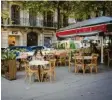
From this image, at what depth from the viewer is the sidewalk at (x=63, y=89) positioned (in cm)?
791

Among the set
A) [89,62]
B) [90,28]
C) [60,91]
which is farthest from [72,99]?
[90,28]

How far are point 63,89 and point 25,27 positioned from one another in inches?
1091

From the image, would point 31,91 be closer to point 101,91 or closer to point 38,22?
point 101,91

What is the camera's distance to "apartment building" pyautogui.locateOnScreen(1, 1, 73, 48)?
34.5 meters

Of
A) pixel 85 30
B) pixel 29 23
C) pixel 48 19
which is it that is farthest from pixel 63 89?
pixel 48 19

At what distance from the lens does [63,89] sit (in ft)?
29.5

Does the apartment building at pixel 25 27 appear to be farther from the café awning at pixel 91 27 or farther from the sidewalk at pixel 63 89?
the sidewalk at pixel 63 89

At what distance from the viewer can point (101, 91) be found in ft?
28.0

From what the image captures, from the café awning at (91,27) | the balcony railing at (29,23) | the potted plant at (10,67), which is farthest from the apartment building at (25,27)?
the potted plant at (10,67)

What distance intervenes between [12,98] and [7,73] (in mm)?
3928

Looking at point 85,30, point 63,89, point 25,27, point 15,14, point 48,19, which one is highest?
point 15,14

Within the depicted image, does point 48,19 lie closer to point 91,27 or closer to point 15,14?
point 15,14

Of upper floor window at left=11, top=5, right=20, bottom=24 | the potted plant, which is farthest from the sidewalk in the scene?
upper floor window at left=11, top=5, right=20, bottom=24

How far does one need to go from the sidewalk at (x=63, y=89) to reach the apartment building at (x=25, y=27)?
77.4 feet
